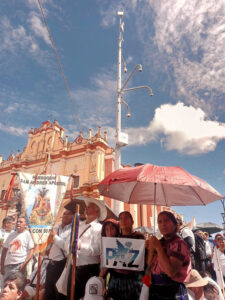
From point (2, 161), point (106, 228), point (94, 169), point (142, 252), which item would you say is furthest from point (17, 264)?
point (2, 161)

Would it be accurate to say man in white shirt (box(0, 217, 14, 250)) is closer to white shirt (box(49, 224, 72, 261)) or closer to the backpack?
white shirt (box(49, 224, 72, 261))

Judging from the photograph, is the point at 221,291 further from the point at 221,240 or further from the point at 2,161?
the point at 2,161

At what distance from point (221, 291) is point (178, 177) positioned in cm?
268

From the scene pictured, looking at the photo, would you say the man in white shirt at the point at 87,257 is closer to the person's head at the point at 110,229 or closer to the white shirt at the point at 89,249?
the white shirt at the point at 89,249

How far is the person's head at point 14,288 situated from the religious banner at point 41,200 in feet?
3.40

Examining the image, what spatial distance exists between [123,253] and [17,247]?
312 centimetres

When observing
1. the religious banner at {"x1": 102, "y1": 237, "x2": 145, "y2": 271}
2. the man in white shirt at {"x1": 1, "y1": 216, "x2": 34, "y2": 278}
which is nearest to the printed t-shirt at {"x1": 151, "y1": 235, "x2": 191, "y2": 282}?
the religious banner at {"x1": 102, "y1": 237, "x2": 145, "y2": 271}

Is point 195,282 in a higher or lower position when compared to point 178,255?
lower

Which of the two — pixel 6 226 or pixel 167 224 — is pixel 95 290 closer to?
pixel 167 224

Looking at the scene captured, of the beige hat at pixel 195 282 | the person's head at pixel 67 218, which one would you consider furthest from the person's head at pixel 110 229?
the beige hat at pixel 195 282

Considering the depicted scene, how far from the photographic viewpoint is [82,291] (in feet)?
9.73

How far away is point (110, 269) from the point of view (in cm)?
270

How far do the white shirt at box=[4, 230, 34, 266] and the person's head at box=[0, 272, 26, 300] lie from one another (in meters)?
0.63

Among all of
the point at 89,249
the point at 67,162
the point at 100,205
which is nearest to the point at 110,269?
the point at 89,249
